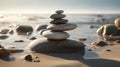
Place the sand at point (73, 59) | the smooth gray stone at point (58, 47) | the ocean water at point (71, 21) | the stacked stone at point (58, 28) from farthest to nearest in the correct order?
the ocean water at point (71, 21) → the stacked stone at point (58, 28) → the smooth gray stone at point (58, 47) → the sand at point (73, 59)

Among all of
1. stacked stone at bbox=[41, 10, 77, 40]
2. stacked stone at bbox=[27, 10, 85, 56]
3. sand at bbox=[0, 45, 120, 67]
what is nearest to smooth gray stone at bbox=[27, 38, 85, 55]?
stacked stone at bbox=[27, 10, 85, 56]

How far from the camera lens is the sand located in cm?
1267

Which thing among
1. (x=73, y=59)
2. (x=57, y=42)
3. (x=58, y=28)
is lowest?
(x=73, y=59)

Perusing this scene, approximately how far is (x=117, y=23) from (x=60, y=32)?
529 inches

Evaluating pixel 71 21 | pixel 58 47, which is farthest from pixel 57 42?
pixel 71 21

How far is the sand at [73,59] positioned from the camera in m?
12.7

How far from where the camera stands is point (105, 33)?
2612cm

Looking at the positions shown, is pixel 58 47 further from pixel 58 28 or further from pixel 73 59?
pixel 73 59

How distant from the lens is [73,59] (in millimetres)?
14281

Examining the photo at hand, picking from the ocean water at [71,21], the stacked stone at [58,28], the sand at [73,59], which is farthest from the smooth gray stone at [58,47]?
the ocean water at [71,21]

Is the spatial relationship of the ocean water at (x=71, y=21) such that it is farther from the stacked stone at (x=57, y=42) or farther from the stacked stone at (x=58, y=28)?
the stacked stone at (x=58, y=28)

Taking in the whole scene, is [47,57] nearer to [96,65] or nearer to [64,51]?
[64,51]

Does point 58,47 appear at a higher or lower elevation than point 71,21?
higher

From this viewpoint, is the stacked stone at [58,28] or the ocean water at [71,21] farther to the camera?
the ocean water at [71,21]
